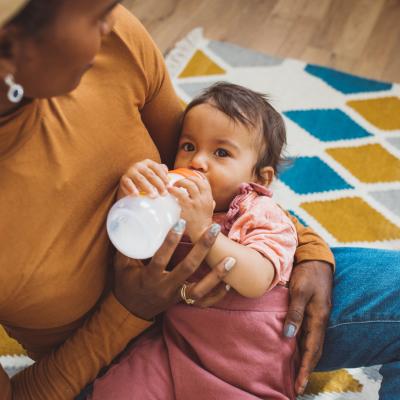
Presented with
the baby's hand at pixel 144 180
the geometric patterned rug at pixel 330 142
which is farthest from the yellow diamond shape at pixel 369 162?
the baby's hand at pixel 144 180

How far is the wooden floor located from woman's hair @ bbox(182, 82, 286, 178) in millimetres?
1224

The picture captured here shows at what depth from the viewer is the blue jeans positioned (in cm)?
103

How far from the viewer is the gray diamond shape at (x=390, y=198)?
180 centimetres

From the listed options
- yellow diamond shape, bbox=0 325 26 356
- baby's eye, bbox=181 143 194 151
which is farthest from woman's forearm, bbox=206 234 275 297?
yellow diamond shape, bbox=0 325 26 356

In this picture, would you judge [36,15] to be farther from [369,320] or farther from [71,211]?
[369,320]

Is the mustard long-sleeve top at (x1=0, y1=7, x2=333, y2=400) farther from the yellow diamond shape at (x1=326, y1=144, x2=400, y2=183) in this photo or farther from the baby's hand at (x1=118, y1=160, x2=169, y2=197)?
the yellow diamond shape at (x1=326, y1=144, x2=400, y2=183)

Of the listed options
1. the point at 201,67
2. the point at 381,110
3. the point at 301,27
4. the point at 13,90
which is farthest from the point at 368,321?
the point at 301,27

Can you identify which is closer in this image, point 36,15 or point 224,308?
point 36,15

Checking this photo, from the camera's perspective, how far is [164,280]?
0.95 meters

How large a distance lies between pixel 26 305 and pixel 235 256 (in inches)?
14.3

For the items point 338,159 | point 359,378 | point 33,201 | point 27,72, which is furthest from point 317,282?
point 338,159

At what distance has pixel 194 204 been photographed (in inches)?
38.3

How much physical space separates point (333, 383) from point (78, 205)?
2.83ft

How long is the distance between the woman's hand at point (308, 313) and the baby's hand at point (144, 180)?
0.34 m
